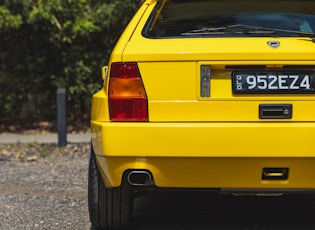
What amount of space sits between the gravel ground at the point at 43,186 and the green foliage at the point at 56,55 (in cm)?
181

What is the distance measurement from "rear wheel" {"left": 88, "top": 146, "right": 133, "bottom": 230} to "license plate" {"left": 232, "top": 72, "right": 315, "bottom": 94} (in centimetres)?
101

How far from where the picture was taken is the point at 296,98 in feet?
11.0

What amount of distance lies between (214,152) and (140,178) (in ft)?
1.52

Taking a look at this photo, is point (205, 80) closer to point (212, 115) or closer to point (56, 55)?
point (212, 115)

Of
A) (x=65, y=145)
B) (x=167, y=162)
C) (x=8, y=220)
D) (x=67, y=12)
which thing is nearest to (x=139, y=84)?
(x=167, y=162)

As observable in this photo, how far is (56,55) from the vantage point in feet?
32.0

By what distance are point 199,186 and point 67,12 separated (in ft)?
20.8

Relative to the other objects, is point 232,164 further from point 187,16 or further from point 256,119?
point 187,16

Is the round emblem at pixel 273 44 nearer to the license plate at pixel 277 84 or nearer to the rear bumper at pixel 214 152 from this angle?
the license plate at pixel 277 84

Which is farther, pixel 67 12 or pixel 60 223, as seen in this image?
pixel 67 12

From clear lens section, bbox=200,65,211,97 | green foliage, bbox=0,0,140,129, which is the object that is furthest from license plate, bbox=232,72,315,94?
green foliage, bbox=0,0,140,129

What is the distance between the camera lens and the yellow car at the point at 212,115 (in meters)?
3.29

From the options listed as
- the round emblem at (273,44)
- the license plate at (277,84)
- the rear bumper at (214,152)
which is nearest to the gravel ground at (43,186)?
the rear bumper at (214,152)

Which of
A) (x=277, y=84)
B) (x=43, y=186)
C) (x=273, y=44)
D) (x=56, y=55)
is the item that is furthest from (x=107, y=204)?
(x=56, y=55)
